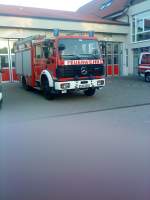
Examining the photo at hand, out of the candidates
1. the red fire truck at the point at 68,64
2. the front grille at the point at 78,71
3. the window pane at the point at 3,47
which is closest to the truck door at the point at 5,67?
the window pane at the point at 3,47

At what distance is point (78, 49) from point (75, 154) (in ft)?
22.9

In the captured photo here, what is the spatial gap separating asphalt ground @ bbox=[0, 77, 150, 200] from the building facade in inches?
474

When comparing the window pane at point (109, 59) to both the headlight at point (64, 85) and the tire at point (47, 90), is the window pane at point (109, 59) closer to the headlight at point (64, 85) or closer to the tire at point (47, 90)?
the tire at point (47, 90)

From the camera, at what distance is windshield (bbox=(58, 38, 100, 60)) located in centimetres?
1112

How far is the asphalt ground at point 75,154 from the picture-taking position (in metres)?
3.84

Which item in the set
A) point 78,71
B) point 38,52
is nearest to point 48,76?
point 78,71

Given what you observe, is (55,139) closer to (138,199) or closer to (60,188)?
(60,188)

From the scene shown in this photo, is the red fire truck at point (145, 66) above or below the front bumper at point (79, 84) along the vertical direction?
above

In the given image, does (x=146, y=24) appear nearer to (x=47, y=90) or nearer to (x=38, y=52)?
(x=38, y=52)

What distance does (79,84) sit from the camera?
11273 millimetres

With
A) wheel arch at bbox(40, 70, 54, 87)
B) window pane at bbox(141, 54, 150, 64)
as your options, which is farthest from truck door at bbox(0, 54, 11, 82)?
window pane at bbox(141, 54, 150, 64)

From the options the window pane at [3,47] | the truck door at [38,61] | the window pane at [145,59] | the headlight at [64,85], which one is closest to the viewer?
the headlight at [64,85]

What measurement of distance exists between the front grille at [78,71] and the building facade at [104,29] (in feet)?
31.9

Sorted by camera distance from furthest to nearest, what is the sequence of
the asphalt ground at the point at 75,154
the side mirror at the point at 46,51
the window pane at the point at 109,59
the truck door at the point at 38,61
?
the window pane at the point at 109,59, the truck door at the point at 38,61, the side mirror at the point at 46,51, the asphalt ground at the point at 75,154
